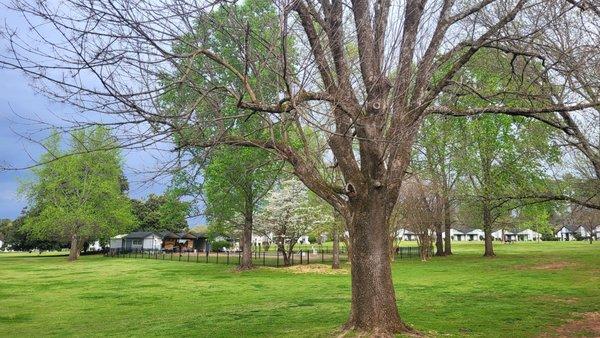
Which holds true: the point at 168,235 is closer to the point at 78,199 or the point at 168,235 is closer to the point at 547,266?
the point at 78,199

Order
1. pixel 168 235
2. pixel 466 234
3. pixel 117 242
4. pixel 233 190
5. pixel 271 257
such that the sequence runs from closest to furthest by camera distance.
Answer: pixel 233 190
pixel 271 257
pixel 168 235
pixel 117 242
pixel 466 234

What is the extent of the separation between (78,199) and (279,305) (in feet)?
133

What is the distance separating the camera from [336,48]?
742cm

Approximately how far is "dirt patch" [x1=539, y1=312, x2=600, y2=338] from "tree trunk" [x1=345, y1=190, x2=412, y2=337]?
321cm

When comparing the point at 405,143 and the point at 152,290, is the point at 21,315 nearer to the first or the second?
the point at 152,290

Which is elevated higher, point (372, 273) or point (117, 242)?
point (372, 273)

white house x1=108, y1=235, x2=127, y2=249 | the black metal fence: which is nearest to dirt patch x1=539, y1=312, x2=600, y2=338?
the black metal fence

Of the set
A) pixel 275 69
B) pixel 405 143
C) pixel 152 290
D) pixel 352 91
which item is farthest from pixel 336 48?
pixel 152 290

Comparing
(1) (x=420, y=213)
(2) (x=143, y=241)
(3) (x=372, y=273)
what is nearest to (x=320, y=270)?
(1) (x=420, y=213)

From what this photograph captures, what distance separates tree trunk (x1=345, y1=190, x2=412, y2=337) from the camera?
25.8ft

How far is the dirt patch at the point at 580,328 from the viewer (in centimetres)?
898

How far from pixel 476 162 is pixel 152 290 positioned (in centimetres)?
2216

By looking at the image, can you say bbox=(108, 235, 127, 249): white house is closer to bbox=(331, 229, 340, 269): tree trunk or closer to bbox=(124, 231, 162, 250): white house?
bbox=(124, 231, 162, 250): white house

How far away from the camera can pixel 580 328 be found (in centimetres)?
956
